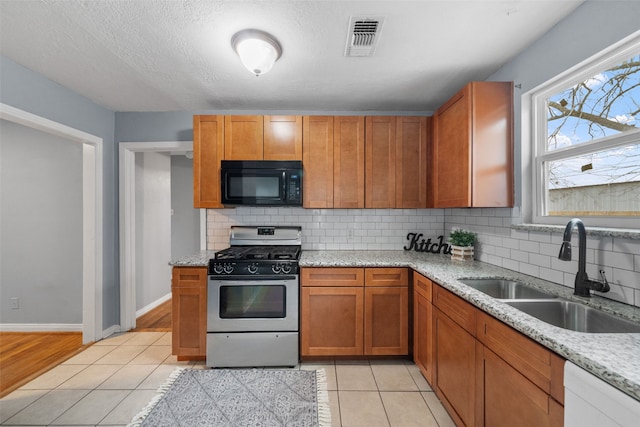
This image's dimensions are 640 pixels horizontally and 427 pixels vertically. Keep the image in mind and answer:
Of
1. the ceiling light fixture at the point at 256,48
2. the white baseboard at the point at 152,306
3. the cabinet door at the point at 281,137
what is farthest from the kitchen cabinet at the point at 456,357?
the white baseboard at the point at 152,306

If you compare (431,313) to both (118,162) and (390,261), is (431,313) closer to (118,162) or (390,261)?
(390,261)

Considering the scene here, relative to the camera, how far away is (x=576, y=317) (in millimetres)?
1396

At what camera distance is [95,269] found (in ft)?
9.50

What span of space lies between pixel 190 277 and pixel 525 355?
7.63 feet

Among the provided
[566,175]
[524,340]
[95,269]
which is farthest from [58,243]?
[566,175]

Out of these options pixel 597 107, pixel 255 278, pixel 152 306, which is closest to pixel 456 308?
pixel 597 107

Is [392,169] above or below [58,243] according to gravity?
above

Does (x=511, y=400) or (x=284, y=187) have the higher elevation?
(x=284, y=187)

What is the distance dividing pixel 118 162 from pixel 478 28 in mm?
3511

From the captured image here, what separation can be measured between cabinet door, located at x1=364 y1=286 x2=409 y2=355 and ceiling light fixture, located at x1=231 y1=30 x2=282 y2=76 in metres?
1.88

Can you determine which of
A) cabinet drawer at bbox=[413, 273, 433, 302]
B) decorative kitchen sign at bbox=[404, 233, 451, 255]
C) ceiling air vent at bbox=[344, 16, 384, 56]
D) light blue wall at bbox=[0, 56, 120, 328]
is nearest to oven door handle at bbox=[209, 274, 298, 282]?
cabinet drawer at bbox=[413, 273, 433, 302]

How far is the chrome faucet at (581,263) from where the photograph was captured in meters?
1.36

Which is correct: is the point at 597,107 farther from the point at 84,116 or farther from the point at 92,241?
the point at 92,241

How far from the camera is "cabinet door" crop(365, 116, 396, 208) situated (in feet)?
9.18
